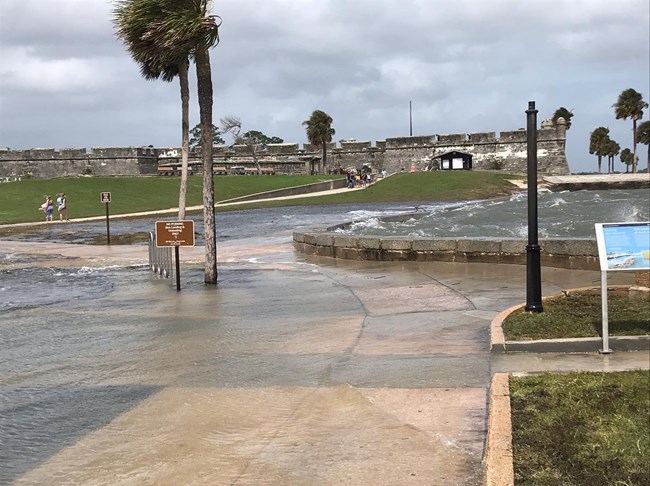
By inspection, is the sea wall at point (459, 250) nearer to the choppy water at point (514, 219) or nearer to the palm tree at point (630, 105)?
the choppy water at point (514, 219)

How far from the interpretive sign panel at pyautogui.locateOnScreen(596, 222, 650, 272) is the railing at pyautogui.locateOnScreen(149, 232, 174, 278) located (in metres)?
8.91

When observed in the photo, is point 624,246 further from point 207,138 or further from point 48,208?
point 48,208

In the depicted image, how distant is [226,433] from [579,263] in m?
9.16

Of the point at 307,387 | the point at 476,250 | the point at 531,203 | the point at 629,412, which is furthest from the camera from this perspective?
the point at 476,250

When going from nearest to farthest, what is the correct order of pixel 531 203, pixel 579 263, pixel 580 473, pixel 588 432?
pixel 580 473
pixel 588 432
pixel 531 203
pixel 579 263

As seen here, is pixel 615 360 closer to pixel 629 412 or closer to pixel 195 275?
pixel 629 412

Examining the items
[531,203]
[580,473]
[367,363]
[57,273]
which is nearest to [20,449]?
[367,363]

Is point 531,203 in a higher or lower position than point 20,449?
higher

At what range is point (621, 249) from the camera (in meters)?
6.50

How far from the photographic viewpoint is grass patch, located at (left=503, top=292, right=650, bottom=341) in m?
6.98

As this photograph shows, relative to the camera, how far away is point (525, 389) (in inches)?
211

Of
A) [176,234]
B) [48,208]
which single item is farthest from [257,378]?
[48,208]

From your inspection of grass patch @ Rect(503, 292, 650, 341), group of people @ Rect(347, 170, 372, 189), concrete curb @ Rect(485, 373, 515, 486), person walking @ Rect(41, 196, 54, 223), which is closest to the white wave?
group of people @ Rect(347, 170, 372, 189)

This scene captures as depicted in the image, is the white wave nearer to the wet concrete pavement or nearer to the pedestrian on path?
the wet concrete pavement
